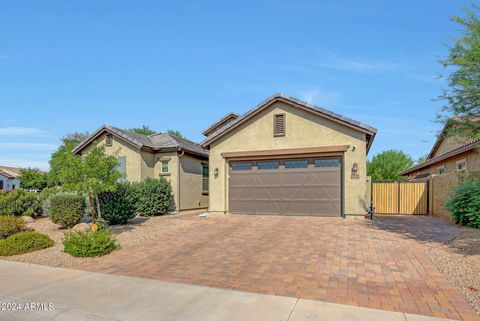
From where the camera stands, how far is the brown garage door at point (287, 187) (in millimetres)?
14570

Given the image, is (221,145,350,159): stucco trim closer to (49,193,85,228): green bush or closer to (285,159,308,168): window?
(285,159,308,168): window

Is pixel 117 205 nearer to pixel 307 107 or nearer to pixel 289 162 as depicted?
pixel 289 162

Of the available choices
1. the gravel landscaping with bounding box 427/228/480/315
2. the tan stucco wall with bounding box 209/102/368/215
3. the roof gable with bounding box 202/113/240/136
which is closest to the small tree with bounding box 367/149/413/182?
the roof gable with bounding box 202/113/240/136

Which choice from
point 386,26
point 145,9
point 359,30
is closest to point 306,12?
point 359,30

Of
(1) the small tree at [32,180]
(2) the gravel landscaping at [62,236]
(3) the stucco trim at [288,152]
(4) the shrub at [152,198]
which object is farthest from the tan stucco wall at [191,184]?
(1) the small tree at [32,180]

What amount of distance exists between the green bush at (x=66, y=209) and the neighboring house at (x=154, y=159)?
540 centimetres

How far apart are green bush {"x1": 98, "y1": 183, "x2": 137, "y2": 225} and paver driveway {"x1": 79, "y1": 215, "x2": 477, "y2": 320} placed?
11.0 ft

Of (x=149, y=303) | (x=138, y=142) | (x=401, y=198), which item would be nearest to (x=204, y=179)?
(x=138, y=142)

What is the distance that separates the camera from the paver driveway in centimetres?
543

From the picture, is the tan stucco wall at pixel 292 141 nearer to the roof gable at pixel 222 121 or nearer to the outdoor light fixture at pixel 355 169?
the outdoor light fixture at pixel 355 169

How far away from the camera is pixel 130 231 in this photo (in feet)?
39.6

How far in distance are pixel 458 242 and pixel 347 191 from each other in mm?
5350

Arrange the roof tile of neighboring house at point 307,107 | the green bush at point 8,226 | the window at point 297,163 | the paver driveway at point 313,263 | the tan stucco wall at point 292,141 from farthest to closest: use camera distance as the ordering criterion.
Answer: the window at point 297,163 → the tan stucco wall at point 292,141 → the roof tile of neighboring house at point 307,107 → the green bush at point 8,226 → the paver driveway at point 313,263

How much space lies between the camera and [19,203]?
1688 centimetres
